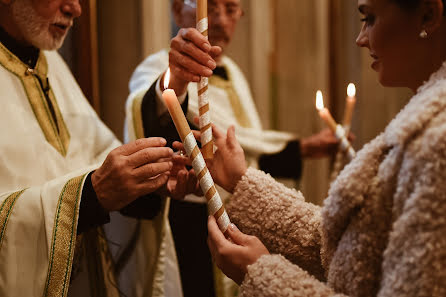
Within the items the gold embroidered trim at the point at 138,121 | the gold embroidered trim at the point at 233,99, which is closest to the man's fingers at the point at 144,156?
the gold embroidered trim at the point at 138,121

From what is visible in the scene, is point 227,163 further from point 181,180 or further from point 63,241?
point 63,241

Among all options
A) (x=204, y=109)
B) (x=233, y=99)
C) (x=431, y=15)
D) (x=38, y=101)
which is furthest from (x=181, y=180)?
(x=233, y=99)

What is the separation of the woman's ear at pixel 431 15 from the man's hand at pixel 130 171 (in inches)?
25.7

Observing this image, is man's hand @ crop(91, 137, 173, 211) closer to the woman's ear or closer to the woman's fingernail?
the woman's fingernail

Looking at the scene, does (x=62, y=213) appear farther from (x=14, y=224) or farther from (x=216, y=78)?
(x=216, y=78)

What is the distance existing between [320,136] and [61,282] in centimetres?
177

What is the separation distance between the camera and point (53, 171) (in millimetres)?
1561

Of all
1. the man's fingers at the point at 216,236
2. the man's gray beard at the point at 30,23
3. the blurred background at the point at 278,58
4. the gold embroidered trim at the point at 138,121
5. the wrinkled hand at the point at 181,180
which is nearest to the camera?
the man's fingers at the point at 216,236

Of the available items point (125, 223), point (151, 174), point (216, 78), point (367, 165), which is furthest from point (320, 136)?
point (367, 165)

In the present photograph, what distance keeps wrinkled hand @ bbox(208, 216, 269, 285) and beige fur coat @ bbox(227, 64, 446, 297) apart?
0.03 metres

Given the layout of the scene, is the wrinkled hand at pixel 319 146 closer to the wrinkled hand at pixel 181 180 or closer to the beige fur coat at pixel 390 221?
the wrinkled hand at pixel 181 180

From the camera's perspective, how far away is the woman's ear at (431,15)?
38.0 inches

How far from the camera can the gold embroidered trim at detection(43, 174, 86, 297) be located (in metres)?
1.33

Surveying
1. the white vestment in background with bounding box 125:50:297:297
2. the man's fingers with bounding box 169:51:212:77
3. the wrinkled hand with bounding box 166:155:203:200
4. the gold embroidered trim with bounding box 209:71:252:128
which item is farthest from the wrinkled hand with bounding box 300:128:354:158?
the man's fingers with bounding box 169:51:212:77
